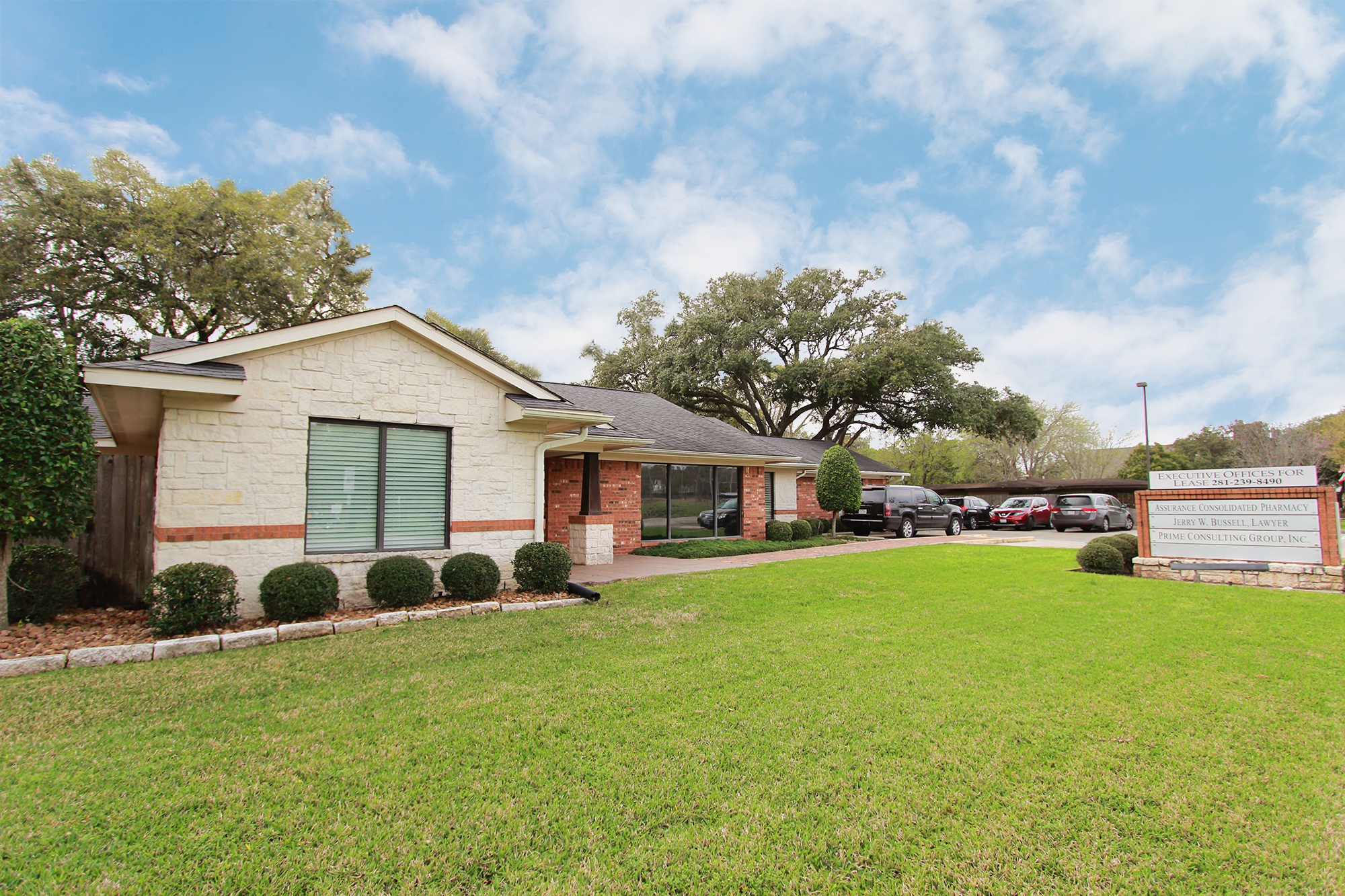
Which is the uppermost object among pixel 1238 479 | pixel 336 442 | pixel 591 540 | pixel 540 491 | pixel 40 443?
pixel 336 442

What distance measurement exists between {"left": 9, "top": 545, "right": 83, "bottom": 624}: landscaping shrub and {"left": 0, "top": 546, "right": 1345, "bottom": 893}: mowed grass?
2.46 m

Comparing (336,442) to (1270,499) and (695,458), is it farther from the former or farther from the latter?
(1270,499)

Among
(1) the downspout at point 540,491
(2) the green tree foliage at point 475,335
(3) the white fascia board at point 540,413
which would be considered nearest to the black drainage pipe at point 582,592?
(1) the downspout at point 540,491

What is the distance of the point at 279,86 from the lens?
12.6 meters

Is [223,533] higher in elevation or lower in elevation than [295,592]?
higher

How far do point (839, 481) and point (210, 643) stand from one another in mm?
17162

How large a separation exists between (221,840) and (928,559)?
41.9ft

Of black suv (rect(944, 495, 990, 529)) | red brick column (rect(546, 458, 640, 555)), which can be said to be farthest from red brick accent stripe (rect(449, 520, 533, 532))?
black suv (rect(944, 495, 990, 529))

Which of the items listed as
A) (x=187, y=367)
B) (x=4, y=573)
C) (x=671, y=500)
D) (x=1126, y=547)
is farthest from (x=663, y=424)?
(x=4, y=573)

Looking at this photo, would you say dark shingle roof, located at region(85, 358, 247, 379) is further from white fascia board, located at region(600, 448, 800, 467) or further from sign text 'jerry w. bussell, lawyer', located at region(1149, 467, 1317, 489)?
sign text 'jerry w. bussell, lawyer', located at region(1149, 467, 1317, 489)

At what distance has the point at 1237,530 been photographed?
984 cm

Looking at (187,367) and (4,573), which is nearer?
(4,573)

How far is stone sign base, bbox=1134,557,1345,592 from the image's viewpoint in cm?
896

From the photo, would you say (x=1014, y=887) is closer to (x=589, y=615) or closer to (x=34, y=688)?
(x=589, y=615)
